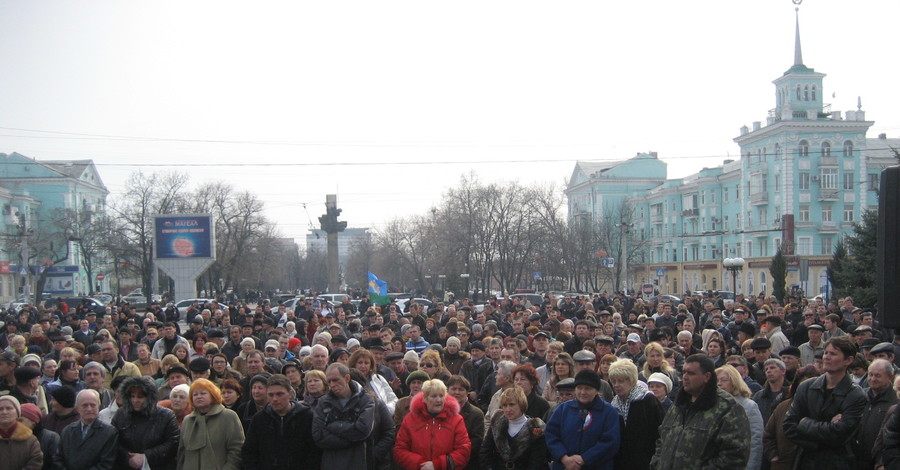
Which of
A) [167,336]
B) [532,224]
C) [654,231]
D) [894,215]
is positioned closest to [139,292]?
[532,224]

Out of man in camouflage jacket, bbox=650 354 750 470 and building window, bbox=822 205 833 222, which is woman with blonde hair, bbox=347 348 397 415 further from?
building window, bbox=822 205 833 222

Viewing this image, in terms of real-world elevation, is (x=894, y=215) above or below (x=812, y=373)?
above

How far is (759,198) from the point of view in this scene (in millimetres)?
66688

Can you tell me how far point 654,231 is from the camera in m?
88.4

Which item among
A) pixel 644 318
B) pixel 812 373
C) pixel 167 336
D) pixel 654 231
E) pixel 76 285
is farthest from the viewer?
pixel 654 231

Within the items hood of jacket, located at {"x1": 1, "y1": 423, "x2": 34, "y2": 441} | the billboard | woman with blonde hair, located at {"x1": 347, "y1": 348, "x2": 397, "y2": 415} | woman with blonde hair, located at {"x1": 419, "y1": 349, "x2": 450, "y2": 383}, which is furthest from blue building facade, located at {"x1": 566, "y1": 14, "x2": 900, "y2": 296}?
hood of jacket, located at {"x1": 1, "y1": 423, "x2": 34, "y2": 441}

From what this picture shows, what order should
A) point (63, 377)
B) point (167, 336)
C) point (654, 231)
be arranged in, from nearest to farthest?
1. point (63, 377)
2. point (167, 336)
3. point (654, 231)

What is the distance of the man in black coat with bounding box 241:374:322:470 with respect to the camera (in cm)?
691

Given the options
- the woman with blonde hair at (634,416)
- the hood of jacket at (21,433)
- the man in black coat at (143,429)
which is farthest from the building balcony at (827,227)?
the hood of jacket at (21,433)

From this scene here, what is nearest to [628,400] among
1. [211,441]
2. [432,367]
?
[432,367]

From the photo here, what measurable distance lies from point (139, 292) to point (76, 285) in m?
7.30

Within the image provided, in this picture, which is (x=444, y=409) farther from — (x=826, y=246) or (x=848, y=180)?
(x=848, y=180)

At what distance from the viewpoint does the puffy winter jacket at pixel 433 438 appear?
6.92 metres

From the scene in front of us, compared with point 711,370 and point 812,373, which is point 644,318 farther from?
point 711,370
